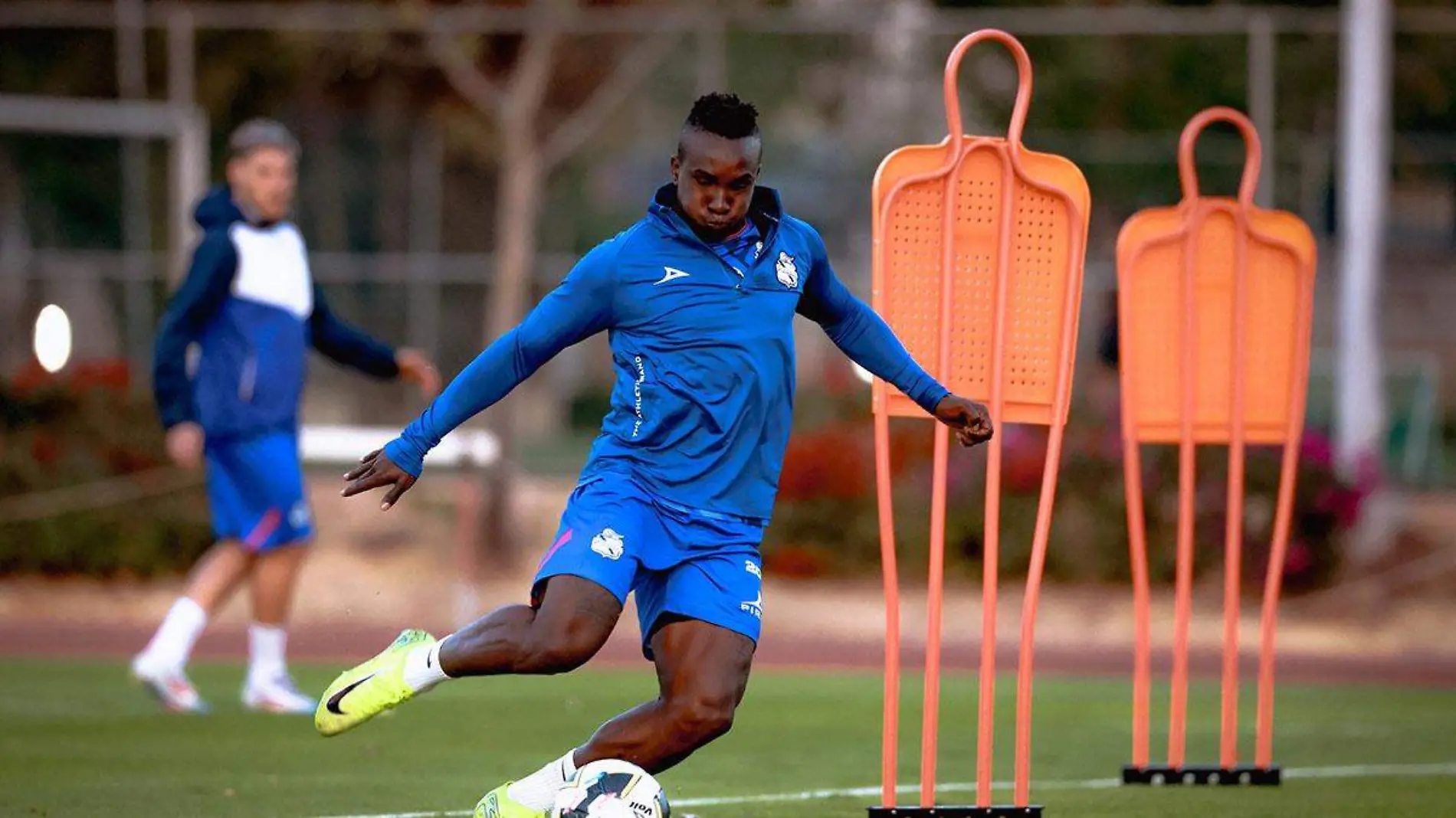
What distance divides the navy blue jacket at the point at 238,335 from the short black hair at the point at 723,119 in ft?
15.0

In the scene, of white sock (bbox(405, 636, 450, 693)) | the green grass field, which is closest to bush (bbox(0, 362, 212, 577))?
the green grass field

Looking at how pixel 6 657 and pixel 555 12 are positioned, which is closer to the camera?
pixel 6 657

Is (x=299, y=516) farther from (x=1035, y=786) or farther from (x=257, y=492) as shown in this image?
(x=1035, y=786)

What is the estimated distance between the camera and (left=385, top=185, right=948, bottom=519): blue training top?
6.56 meters

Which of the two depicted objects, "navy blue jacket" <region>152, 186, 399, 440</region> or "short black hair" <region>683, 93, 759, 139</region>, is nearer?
"short black hair" <region>683, 93, 759, 139</region>

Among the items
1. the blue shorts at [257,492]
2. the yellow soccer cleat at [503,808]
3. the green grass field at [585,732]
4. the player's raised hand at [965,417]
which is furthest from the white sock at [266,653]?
the player's raised hand at [965,417]

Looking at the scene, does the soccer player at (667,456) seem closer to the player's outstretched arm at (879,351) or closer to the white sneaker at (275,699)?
the player's outstretched arm at (879,351)

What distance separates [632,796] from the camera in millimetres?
6328

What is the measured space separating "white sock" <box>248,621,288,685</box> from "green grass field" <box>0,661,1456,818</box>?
0.78ft

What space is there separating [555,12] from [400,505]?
14.2 feet

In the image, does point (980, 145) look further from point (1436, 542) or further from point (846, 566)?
point (1436, 542)

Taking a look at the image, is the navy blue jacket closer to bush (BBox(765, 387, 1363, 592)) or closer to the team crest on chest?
the team crest on chest

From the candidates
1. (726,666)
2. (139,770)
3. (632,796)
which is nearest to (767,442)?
(726,666)

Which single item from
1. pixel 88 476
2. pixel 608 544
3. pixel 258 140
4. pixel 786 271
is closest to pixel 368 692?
pixel 608 544
